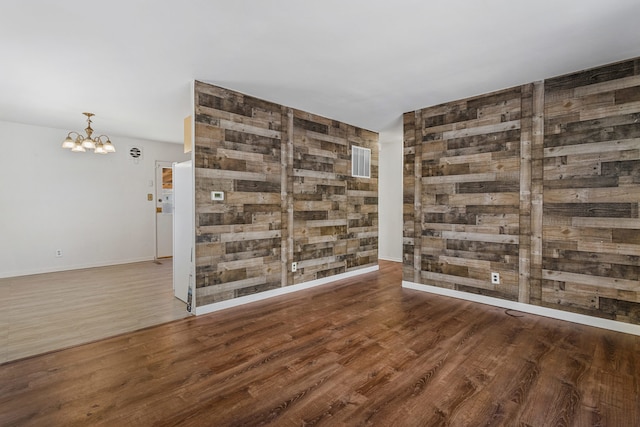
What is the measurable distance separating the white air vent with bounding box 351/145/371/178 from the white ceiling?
4.20 ft

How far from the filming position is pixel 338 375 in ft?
7.59

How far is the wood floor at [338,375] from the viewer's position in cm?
188

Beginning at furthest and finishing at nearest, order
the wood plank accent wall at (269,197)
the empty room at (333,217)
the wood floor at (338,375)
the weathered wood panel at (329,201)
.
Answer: the weathered wood panel at (329,201) → the wood plank accent wall at (269,197) → the empty room at (333,217) → the wood floor at (338,375)

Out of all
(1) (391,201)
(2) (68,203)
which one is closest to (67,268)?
(2) (68,203)

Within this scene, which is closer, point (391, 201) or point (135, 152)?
point (135, 152)

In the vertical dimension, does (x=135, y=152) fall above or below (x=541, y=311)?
above

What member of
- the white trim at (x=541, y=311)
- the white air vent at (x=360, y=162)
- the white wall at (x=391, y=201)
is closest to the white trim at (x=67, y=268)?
the white air vent at (x=360, y=162)

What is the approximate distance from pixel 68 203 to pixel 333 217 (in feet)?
17.4

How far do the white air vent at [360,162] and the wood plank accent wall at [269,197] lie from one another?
114 millimetres

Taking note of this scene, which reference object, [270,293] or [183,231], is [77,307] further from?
[270,293]

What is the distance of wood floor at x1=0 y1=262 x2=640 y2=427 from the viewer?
74.0 inches

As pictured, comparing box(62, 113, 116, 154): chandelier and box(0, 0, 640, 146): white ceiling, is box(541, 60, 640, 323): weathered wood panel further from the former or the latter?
box(62, 113, 116, 154): chandelier

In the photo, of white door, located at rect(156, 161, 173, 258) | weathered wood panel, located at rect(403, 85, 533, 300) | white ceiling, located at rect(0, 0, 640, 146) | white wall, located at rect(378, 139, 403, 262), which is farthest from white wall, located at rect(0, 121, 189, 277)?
weathered wood panel, located at rect(403, 85, 533, 300)

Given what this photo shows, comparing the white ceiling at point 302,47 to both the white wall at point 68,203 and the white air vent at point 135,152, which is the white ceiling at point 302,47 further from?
the white air vent at point 135,152
